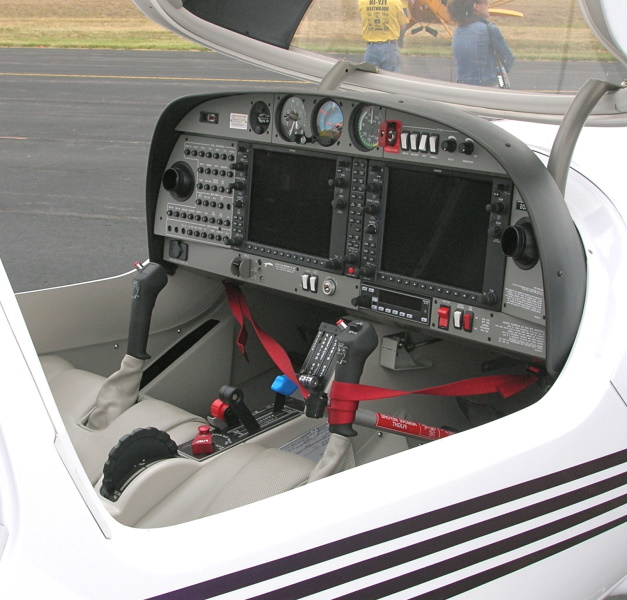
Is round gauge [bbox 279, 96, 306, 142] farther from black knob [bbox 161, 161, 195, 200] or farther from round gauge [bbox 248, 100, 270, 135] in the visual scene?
black knob [bbox 161, 161, 195, 200]

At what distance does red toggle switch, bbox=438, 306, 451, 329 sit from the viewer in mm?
2523

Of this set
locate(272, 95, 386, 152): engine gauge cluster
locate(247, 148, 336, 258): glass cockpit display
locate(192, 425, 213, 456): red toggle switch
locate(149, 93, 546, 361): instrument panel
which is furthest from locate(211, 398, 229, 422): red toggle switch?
locate(272, 95, 386, 152): engine gauge cluster

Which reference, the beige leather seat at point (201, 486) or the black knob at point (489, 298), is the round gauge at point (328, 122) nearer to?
the black knob at point (489, 298)

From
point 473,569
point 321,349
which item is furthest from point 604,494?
point 321,349

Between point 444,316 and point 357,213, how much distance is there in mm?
431

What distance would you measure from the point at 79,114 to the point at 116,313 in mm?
8763

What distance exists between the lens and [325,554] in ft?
4.94

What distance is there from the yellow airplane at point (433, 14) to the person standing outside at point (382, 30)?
43mm

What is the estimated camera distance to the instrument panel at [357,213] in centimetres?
239

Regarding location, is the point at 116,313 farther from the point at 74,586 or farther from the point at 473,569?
the point at 74,586

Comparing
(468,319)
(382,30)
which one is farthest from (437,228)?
(382,30)

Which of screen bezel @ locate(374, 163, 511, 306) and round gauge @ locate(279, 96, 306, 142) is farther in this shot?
round gauge @ locate(279, 96, 306, 142)

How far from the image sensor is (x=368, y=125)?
2.67 m

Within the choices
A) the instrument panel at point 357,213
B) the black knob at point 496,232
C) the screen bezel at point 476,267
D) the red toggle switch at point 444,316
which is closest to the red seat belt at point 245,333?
the instrument panel at point 357,213
